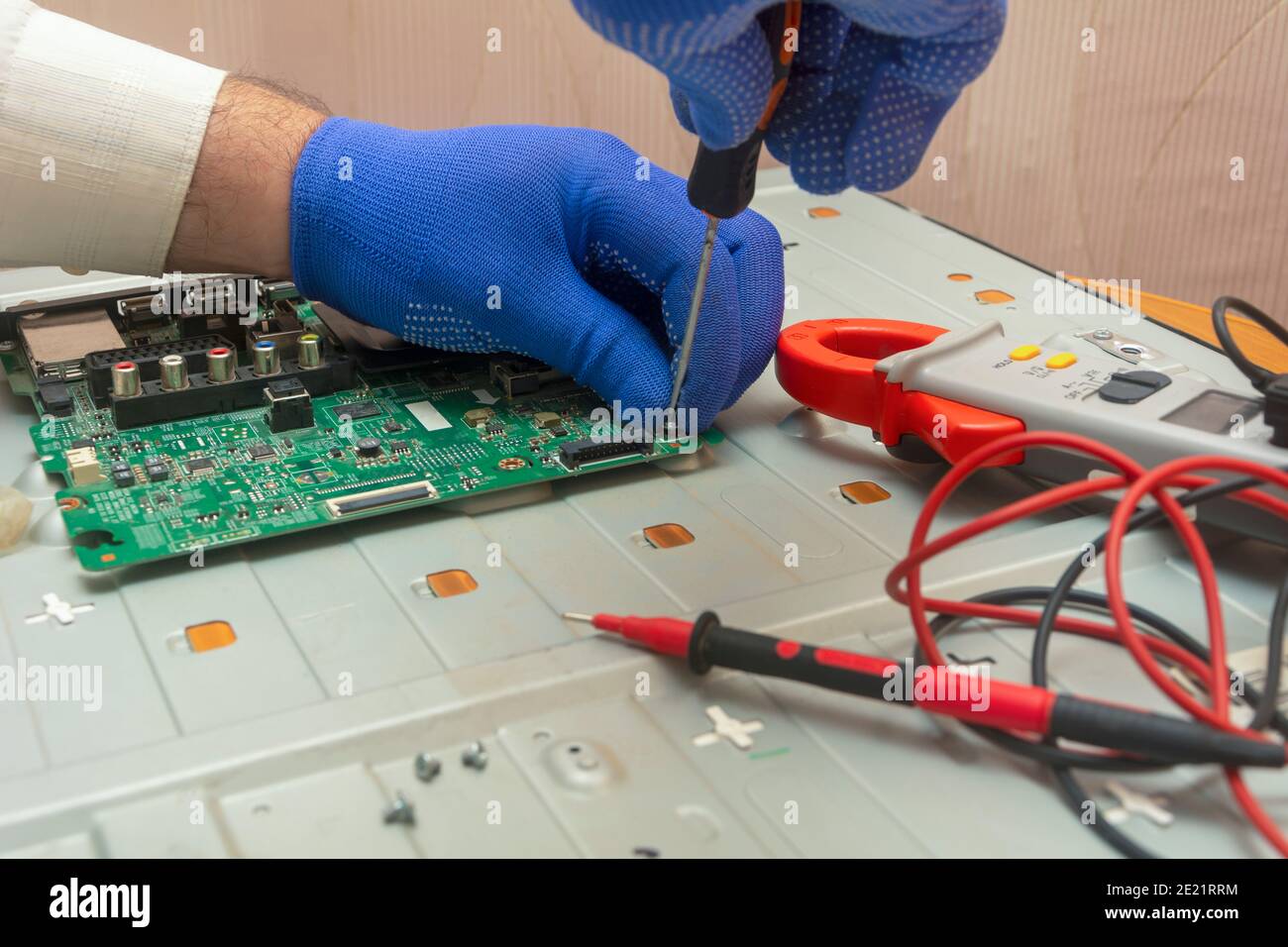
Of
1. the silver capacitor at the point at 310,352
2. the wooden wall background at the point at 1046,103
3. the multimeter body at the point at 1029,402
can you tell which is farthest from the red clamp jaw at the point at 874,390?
the wooden wall background at the point at 1046,103

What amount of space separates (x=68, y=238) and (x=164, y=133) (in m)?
0.12

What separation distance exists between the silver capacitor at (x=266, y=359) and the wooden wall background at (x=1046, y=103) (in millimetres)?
749

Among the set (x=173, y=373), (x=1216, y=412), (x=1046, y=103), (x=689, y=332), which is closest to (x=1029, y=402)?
(x=1216, y=412)

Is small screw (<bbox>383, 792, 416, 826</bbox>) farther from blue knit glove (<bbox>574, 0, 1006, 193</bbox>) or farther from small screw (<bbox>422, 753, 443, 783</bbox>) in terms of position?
blue knit glove (<bbox>574, 0, 1006, 193</bbox>)

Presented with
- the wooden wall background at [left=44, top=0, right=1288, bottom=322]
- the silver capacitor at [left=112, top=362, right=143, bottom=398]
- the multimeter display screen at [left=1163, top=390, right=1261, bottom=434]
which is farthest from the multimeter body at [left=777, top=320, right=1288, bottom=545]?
the wooden wall background at [left=44, top=0, right=1288, bottom=322]

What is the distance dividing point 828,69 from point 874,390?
24 centimetres

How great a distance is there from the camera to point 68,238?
1064 millimetres

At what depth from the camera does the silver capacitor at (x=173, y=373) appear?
3.26ft

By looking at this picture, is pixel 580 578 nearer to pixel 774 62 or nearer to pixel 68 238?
pixel 774 62

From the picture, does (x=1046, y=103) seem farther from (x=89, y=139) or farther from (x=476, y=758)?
(x=476, y=758)

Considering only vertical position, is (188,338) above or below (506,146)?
below

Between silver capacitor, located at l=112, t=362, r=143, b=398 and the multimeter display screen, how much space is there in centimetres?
74

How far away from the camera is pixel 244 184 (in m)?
1.07

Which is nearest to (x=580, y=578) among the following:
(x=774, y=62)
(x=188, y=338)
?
(x=774, y=62)
